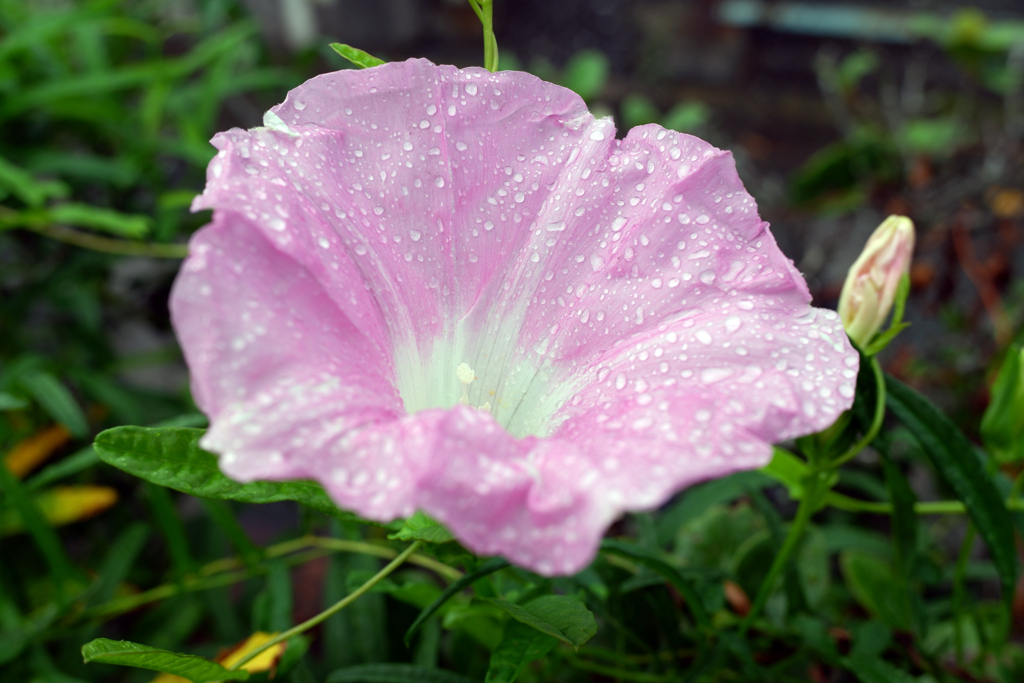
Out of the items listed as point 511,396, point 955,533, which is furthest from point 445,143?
point 955,533

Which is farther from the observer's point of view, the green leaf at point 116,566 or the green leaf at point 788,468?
the green leaf at point 116,566

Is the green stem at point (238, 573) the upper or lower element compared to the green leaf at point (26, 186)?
lower

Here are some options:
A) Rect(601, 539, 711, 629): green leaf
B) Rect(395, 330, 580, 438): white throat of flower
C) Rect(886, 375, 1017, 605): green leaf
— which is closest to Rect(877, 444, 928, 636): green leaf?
Rect(886, 375, 1017, 605): green leaf

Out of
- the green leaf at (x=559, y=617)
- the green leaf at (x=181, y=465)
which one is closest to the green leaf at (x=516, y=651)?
the green leaf at (x=559, y=617)

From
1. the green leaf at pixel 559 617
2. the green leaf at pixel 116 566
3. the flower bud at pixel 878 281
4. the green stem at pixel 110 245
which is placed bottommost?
the green leaf at pixel 116 566

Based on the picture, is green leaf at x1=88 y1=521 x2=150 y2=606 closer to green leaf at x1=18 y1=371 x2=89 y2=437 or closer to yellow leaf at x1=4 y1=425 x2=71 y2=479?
green leaf at x1=18 y1=371 x2=89 y2=437

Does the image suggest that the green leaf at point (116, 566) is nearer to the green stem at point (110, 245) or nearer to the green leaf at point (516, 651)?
the green stem at point (110, 245)
